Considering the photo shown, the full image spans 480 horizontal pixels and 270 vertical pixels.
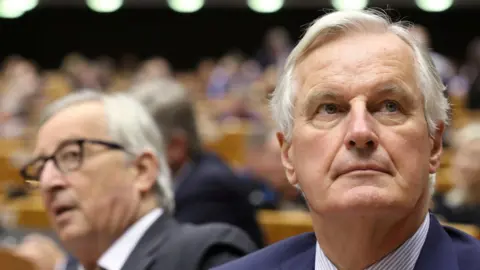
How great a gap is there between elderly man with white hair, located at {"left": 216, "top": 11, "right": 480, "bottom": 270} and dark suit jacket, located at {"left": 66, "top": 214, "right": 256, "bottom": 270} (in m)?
0.46

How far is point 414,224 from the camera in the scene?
172 cm

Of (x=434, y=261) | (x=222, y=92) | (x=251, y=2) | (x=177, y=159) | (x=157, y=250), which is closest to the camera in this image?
(x=434, y=261)

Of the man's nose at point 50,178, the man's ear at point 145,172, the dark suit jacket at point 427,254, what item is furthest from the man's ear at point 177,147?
the dark suit jacket at point 427,254

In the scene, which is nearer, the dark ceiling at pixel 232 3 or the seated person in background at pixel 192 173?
the seated person in background at pixel 192 173

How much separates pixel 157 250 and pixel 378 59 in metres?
0.94

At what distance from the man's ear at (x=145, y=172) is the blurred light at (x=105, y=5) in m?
16.7

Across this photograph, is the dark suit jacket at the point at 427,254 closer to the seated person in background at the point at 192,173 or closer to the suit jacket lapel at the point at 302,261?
the suit jacket lapel at the point at 302,261

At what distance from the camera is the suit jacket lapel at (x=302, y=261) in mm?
1876

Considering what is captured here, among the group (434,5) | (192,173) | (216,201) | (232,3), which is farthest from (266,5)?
(216,201)

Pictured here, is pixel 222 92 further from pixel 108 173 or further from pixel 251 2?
pixel 108 173

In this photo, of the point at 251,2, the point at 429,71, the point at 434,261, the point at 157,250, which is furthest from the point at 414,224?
→ the point at 251,2

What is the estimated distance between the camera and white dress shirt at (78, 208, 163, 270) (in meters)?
2.42

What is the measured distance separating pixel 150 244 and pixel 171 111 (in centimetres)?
169

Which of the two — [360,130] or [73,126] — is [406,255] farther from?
[73,126]
